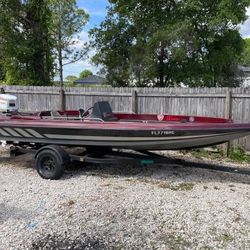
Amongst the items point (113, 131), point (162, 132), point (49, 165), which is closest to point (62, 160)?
point (49, 165)

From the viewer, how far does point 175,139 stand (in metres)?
6.20

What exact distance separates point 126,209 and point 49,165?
218 centimetres

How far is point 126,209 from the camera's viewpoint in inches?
197

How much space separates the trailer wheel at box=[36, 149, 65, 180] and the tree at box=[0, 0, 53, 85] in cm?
1022

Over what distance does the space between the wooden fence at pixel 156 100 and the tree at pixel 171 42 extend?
4845mm

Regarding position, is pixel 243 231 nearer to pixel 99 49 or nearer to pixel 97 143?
pixel 97 143

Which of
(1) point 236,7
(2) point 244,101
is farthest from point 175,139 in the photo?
(1) point 236,7

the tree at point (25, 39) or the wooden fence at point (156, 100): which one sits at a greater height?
the tree at point (25, 39)

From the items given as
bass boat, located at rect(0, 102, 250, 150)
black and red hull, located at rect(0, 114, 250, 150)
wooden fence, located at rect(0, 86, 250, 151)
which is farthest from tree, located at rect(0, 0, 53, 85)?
black and red hull, located at rect(0, 114, 250, 150)

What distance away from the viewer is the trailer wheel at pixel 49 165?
6391mm

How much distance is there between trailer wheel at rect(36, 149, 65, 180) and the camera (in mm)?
6391

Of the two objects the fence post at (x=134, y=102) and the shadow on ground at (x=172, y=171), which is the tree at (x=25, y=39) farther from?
the shadow on ground at (x=172, y=171)

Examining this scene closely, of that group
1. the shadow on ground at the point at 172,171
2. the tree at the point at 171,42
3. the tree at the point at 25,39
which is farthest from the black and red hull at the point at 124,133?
the tree at the point at 25,39

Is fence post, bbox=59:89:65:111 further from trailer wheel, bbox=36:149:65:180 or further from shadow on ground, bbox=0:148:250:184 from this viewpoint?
trailer wheel, bbox=36:149:65:180
